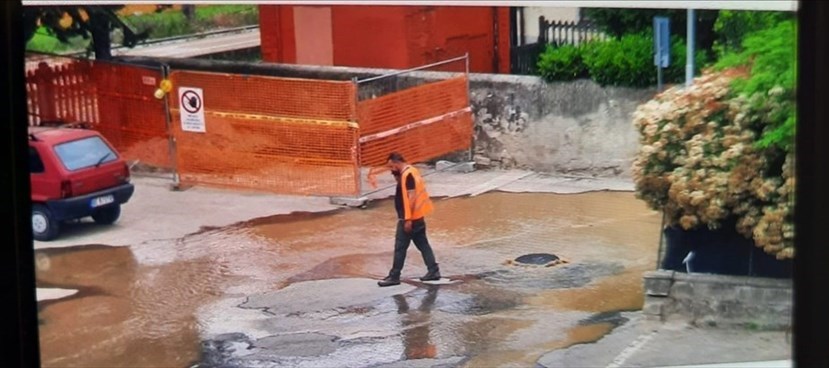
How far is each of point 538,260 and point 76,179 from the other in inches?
50.6

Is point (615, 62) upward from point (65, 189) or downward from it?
upward

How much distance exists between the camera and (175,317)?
2.90 metres

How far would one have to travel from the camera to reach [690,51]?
2.84 meters

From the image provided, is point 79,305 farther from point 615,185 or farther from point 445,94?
point 615,185

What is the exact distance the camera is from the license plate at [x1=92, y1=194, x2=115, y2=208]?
2.90m

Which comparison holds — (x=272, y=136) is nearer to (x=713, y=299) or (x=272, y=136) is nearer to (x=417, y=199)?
(x=417, y=199)

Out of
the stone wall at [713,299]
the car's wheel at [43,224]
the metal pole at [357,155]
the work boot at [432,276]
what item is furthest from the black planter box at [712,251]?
the car's wheel at [43,224]

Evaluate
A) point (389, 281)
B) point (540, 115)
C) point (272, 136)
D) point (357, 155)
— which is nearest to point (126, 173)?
point (272, 136)

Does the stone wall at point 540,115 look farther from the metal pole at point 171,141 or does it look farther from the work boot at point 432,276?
the work boot at point 432,276

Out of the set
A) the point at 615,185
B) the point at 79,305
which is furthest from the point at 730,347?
the point at 79,305

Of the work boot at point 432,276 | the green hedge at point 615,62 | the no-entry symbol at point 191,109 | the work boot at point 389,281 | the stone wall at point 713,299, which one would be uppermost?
the green hedge at point 615,62

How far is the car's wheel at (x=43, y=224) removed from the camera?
2711mm

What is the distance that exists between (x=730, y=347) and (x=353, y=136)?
1209mm

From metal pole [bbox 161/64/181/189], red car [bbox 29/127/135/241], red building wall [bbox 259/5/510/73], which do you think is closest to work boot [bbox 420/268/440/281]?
red building wall [bbox 259/5/510/73]
